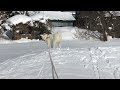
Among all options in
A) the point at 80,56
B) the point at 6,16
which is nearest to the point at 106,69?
the point at 80,56

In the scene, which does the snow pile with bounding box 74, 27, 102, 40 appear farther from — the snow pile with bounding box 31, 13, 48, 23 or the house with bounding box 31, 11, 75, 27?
the house with bounding box 31, 11, 75, 27

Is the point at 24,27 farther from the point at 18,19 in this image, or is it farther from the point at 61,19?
the point at 61,19

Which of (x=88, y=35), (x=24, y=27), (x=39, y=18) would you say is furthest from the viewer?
(x=24, y=27)

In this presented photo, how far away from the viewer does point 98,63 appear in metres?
6.55

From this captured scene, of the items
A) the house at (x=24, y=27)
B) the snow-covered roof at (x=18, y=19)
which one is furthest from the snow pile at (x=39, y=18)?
the snow-covered roof at (x=18, y=19)

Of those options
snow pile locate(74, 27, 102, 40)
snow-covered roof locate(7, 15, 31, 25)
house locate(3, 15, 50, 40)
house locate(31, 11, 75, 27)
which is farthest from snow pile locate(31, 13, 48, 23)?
house locate(31, 11, 75, 27)

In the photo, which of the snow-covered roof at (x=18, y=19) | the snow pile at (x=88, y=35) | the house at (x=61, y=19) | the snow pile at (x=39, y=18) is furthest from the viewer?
the house at (x=61, y=19)

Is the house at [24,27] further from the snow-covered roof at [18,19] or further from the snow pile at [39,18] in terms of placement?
the snow pile at [39,18]

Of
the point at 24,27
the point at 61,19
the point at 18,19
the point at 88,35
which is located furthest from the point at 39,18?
the point at 61,19

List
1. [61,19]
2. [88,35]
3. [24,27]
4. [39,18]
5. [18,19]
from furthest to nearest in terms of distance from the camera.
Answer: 1. [61,19]
2. [24,27]
3. [39,18]
4. [18,19]
5. [88,35]

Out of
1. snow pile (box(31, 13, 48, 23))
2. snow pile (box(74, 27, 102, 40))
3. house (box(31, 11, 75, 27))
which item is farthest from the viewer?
house (box(31, 11, 75, 27))
